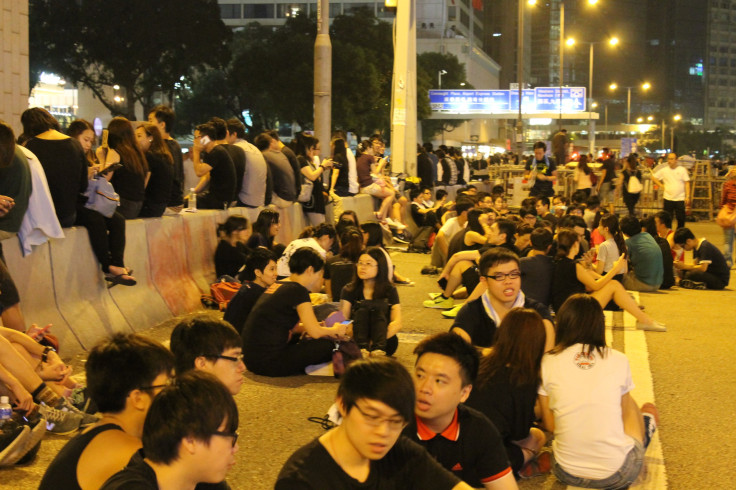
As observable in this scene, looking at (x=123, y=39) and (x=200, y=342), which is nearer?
(x=200, y=342)

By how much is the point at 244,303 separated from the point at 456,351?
15.1 feet

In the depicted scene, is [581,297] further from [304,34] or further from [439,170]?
[304,34]

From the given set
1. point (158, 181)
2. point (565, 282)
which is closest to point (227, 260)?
point (158, 181)

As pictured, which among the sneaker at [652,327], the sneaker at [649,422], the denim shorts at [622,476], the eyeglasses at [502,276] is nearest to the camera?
the denim shorts at [622,476]

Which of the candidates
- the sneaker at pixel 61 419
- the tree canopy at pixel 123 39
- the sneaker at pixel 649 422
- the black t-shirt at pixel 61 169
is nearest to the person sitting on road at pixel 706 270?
the sneaker at pixel 649 422

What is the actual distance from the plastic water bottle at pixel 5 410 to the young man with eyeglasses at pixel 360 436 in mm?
3126

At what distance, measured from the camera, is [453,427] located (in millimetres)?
4645

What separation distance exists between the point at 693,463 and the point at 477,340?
67.4 inches

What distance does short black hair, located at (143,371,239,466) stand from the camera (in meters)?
3.28

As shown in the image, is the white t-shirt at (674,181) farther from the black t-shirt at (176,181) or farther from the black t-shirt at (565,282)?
the black t-shirt at (176,181)

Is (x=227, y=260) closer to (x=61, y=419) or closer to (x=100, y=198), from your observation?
(x=100, y=198)

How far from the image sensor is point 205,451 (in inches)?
130

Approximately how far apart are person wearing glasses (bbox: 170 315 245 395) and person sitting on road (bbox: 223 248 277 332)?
3.90 m

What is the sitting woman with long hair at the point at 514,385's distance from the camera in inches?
235
